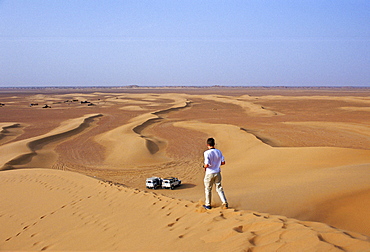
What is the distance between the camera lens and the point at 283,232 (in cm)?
481

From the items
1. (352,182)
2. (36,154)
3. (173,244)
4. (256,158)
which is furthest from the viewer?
(36,154)

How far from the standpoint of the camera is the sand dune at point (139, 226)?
4.61m

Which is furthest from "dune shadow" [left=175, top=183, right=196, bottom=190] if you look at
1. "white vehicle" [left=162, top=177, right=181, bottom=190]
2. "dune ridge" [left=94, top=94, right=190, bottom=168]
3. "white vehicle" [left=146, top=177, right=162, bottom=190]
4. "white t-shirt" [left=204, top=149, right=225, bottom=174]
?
"white t-shirt" [left=204, top=149, right=225, bottom=174]

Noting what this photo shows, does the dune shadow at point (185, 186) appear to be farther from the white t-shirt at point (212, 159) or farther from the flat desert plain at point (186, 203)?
the white t-shirt at point (212, 159)

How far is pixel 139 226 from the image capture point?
255 inches

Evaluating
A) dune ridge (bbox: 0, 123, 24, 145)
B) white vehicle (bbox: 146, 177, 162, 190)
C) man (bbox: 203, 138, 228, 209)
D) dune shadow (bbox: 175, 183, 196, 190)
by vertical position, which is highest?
man (bbox: 203, 138, 228, 209)

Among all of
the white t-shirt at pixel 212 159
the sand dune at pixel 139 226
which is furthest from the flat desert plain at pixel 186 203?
the white t-shirt at pixel 212 159

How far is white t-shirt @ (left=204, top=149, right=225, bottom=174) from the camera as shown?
21.6 ft

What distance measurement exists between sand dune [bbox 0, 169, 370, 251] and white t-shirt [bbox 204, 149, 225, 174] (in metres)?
0.84

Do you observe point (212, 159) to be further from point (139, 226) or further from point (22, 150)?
point (22, 150)

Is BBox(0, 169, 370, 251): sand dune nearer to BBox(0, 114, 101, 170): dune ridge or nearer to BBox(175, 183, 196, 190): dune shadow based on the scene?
BBox(175, 183, 196, 190): dune shadow

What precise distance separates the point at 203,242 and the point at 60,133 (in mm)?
32942

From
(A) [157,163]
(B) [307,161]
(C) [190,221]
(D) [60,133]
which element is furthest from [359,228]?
(D) [60,133]

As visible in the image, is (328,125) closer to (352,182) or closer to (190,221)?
(352,182)
